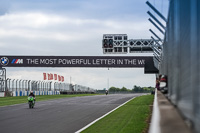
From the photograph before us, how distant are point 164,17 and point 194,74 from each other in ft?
27.5

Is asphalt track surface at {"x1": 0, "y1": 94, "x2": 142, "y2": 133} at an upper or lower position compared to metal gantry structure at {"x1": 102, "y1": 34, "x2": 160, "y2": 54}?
lower

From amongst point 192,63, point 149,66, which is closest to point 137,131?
point 192,63

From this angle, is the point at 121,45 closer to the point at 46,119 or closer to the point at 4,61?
the point at 4,61

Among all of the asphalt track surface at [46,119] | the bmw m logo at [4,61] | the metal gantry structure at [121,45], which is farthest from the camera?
the bmw m logo at [4,61]

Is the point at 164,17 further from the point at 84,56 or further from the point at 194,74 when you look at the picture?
the point at 84,56

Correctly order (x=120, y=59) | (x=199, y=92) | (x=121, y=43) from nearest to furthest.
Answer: (x=199, y=92), (x=121, y=43), (x=120, y=59)

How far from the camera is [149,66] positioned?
156 ft

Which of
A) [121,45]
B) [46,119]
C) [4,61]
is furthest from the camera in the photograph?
[4,61]

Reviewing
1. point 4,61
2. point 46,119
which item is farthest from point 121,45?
point 46,119

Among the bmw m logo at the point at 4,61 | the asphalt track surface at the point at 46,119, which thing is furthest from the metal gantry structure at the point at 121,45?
the asphalt track surface at the point at 46,119

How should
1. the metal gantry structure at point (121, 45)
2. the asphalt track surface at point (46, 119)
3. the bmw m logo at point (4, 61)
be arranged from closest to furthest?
the asphalt track surface at point (46, 119)
the metal gantry structure at point (121, 45)
the bmw m logo at point (4, 61)

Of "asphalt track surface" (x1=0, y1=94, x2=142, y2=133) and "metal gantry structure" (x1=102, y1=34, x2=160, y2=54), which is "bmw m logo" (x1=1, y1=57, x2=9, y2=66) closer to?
"metal gantry structure" (x1=102, y1=34, x2=160, y2=54)

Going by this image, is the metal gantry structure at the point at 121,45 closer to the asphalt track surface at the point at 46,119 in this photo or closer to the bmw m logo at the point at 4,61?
the bmw m logo at the point at 4,61

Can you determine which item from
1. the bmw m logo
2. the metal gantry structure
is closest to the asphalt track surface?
the metal gantry structure
